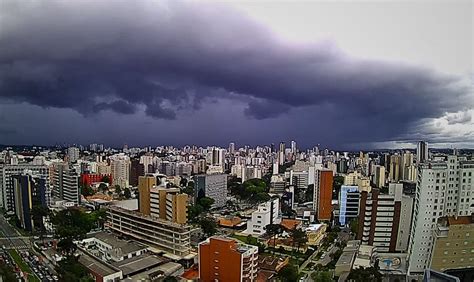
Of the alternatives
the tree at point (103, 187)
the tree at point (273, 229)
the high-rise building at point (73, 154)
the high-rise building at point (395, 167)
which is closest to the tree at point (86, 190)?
the tree at point (103, 187)

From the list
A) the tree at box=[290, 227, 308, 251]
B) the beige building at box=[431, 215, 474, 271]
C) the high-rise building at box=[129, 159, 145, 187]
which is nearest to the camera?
the beige building at box=[431, 215, 474, 271]

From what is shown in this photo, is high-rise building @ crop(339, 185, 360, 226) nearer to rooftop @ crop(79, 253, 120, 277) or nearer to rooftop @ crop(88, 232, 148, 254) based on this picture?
rooftop @ crop(88, 232, 148, 254)

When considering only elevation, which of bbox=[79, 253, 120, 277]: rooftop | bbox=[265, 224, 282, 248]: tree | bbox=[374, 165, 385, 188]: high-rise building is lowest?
A: bbox=[265, 224, 282, 248]: tree

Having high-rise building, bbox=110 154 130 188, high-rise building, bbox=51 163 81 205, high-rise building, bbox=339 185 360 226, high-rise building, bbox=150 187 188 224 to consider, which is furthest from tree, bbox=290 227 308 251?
high-rise building, bbox=110 154 130 188

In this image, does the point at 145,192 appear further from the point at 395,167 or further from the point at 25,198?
the point at 395,167

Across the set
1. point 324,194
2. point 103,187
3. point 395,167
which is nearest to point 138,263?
point 324,194

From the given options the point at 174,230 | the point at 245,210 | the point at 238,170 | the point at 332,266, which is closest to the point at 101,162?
the point at 238,170

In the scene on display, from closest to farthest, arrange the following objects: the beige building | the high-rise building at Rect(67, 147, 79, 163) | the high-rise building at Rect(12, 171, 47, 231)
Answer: the beige building, the high-rise building at Rect(12, 171, 47, 231), the high-rise building at Rect(67, 147, 79, 163)

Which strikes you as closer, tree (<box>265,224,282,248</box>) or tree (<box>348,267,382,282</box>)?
tree (<box>348,267,382,282</box>)
